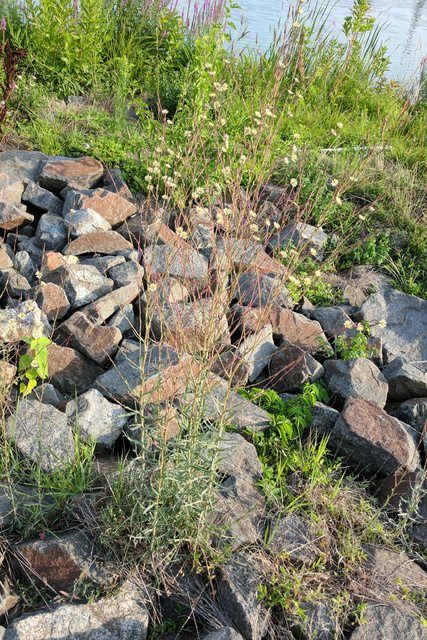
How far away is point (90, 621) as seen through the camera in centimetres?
203

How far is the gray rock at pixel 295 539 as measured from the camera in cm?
237

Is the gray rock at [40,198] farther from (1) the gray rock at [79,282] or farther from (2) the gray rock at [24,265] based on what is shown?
(1) the gray rock at [79,282]

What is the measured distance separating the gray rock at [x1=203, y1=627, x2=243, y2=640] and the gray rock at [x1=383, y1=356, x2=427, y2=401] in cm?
219

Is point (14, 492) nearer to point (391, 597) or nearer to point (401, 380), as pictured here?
point (391, 597)

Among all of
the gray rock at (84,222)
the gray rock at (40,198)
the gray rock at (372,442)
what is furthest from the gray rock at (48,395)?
the gray rock at (40,198)

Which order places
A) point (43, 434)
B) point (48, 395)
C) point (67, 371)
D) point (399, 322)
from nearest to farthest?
point (43, 434), point (48, 395), point (67, 371), point (399, 322)

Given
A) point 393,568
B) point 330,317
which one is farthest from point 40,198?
point 393,568

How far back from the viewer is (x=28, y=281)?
3.89 meters

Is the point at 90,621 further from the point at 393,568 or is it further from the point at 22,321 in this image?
the point at 22,321

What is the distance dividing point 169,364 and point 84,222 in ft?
7.37

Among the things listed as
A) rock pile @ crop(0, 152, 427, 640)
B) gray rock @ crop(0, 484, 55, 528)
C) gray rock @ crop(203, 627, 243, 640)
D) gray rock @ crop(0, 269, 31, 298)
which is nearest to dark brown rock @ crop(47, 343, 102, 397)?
rock pile @ crop(0, 152, 427, 640)

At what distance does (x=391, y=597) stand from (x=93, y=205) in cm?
366

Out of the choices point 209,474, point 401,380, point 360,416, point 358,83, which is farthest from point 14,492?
point 358,83

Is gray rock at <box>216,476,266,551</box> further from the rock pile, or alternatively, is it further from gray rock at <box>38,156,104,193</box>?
gray rock at <box>38,156,104,193</box>
